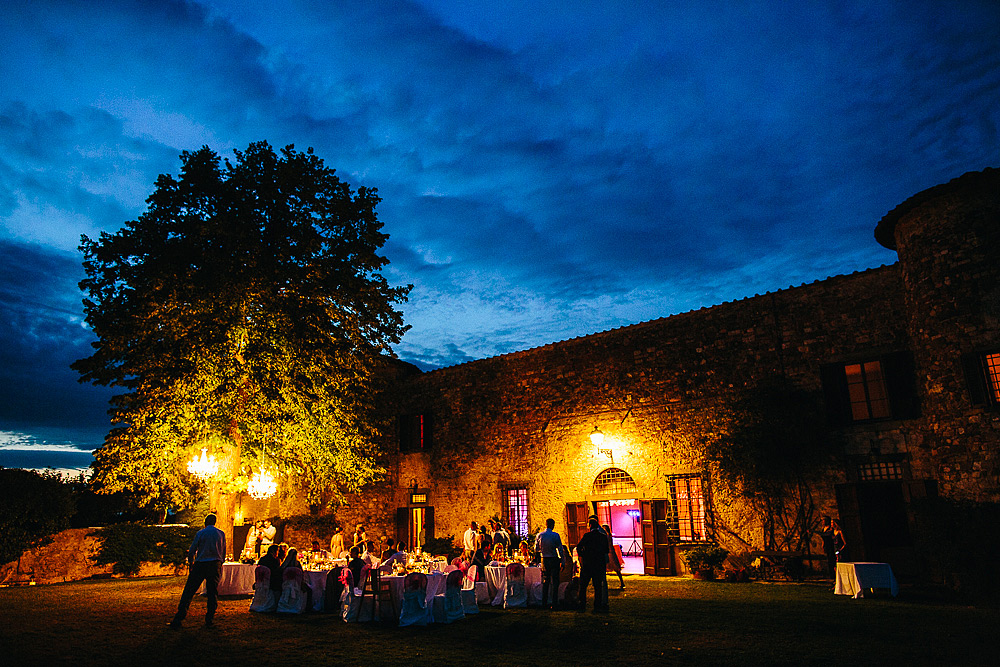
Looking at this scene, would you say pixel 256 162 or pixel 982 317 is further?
pixel 256 162

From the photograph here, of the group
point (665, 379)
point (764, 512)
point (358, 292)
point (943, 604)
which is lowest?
point (943, 604)

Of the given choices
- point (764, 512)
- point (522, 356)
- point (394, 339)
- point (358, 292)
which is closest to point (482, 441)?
point (522, 356)

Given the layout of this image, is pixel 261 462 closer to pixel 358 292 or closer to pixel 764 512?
pixel 358 292

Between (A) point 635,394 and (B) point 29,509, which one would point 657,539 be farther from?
(B) point 29,509

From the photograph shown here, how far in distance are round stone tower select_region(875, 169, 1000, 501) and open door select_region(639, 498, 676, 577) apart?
5.23m

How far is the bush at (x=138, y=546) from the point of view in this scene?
1611 centimetres

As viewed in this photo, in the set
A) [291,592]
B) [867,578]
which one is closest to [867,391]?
[867,578]

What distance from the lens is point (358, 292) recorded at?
640 inches

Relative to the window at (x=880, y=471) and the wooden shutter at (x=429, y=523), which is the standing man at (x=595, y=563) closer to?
the window at (x=880, y=471)

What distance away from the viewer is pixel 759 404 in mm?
12891

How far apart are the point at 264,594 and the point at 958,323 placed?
12667 mm

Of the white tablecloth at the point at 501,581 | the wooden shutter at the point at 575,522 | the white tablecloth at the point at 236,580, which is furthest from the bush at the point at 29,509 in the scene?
the wooden shutter at the point at 575,522

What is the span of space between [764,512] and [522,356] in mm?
7443

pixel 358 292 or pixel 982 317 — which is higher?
pixel 358 292
